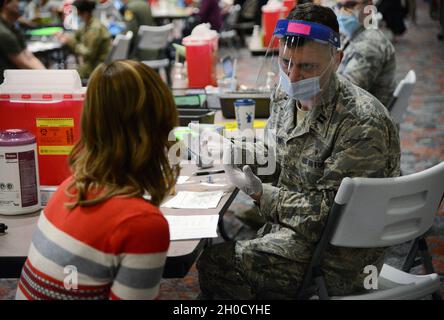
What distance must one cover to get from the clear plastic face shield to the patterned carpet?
1.34 m

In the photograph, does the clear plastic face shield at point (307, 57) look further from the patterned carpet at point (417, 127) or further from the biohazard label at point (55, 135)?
the patterned carpet at point (417, 127)

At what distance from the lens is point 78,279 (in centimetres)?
147

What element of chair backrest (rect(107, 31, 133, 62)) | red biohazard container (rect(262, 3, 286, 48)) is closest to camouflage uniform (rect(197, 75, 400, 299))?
red biohazard container (rect(262, 3, 286, 48))

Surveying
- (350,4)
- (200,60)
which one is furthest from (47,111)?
(350,4)

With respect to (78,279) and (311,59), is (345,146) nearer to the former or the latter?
(311,59)

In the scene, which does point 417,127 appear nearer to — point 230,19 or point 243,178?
point 243,178

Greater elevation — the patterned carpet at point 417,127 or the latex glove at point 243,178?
the latex glove at point 243,178

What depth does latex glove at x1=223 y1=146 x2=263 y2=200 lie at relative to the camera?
7.28ft

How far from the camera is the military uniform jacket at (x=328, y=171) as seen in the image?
83.4 inches

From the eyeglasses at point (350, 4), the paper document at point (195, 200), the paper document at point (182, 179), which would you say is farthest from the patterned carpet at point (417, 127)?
the eyeglasses at point (350, 4)

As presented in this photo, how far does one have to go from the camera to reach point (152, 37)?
293 inches

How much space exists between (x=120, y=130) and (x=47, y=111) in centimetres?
85

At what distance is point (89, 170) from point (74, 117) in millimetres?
788

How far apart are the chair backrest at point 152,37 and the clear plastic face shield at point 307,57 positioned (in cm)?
523
